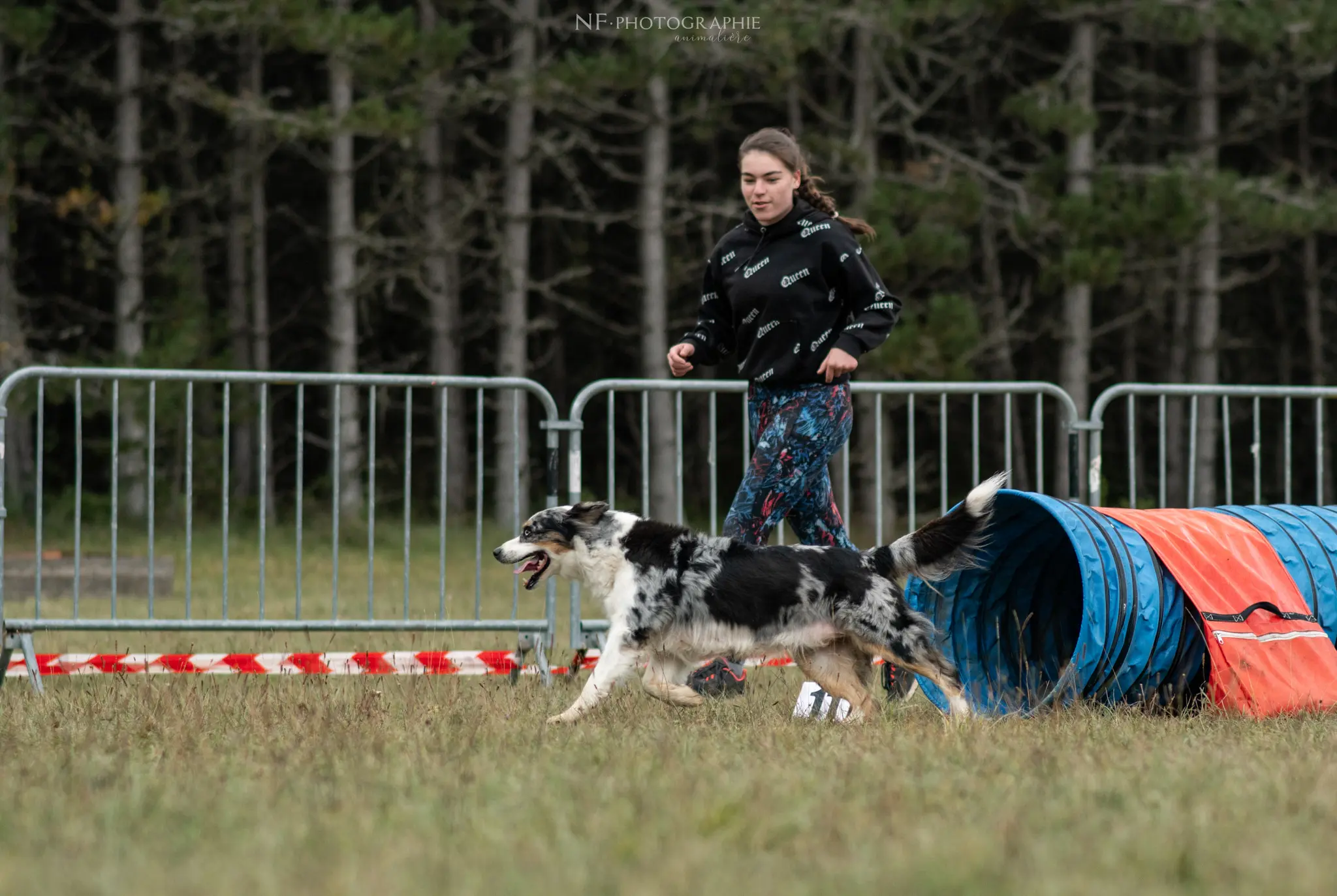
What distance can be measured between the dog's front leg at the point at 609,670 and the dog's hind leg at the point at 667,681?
0.17 m

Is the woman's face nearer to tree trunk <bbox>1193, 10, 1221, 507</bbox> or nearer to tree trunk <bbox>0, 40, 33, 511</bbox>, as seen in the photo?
tree trunk <bbox>0, 40, 33, 511</bbox>

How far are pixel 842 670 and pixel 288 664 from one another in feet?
Result: 8.49

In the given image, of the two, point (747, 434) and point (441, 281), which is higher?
point (441, 281)

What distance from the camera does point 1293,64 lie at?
62.6 ft

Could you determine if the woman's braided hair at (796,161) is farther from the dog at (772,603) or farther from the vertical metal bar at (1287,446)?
the vertical metal bar at (1287,446)

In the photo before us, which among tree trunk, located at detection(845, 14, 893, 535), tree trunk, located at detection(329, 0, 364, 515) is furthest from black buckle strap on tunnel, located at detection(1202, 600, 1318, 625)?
tree trunk, located at detection(329, 0, 364, 515)

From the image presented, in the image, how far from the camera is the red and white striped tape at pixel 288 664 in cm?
691

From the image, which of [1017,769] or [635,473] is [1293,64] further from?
[1017,769]

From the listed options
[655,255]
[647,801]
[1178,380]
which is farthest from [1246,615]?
[1178,380]

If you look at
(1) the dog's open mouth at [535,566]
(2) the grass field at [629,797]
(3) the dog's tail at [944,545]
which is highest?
(3) the dog's tail at [944,545]

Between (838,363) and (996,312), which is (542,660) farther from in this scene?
(996,312)

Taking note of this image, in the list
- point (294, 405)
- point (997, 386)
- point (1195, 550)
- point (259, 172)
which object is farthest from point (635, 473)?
point (1195, 550)

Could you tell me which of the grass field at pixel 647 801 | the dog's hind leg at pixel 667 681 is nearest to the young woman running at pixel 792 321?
the dog's hind leg at pixel 667 681

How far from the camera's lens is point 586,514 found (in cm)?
591
